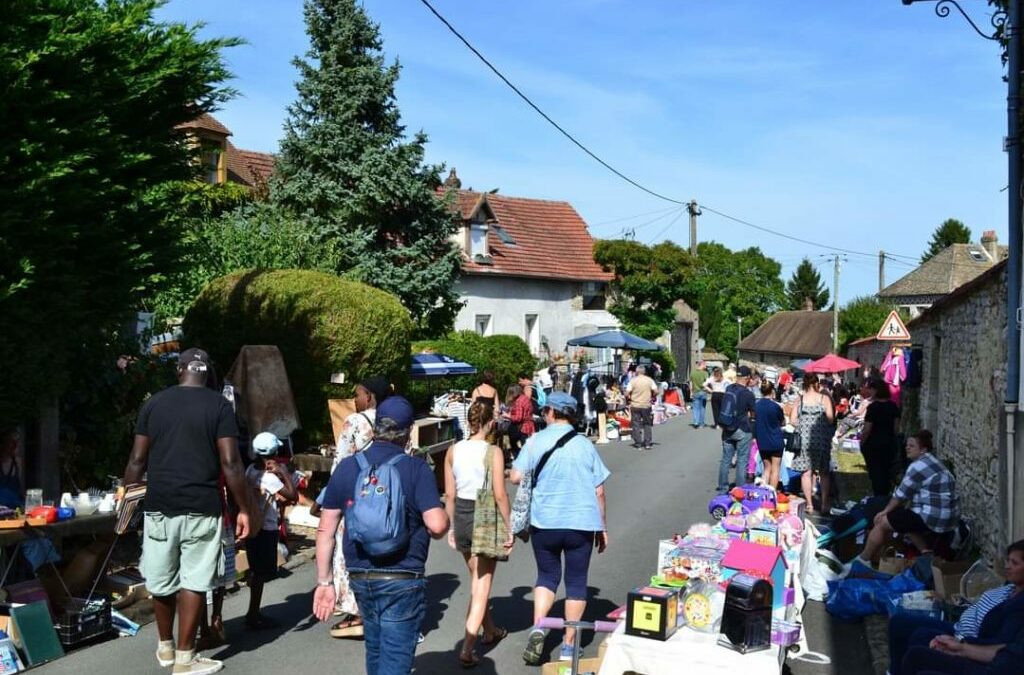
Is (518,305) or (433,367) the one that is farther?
(518,305)

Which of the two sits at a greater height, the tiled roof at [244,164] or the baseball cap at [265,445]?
the tiled roof at [244,164]

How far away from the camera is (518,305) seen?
36.3 metres

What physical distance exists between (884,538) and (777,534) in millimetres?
2150

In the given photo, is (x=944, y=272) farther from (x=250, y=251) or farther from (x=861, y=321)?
(x=250, y=251)

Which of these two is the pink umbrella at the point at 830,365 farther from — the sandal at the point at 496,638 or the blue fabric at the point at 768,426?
the sandal at the point at 496,638

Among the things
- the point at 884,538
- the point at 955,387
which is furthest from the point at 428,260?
the point at 884,538

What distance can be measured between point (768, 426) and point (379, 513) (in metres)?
9.88

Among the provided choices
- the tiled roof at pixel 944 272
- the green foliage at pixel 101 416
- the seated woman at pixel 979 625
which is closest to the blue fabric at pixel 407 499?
the seated woman at pixel 979 625

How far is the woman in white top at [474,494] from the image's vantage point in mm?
7090

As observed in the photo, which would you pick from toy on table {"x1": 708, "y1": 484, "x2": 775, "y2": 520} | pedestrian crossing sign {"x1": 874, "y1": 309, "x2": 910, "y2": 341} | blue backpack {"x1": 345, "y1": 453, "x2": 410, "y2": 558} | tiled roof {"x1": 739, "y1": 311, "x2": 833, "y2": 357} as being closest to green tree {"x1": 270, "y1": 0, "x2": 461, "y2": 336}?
pedestrian crossing sign {"x1": 874, "y1": 309, "x2": 910, "y2": 341}

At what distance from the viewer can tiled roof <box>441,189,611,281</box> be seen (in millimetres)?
35031

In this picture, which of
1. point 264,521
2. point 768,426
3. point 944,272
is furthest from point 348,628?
point 944,272

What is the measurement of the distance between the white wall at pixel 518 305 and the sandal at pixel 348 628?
78.7 feet

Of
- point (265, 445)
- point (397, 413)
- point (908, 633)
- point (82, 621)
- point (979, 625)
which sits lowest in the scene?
point (82, 621)
